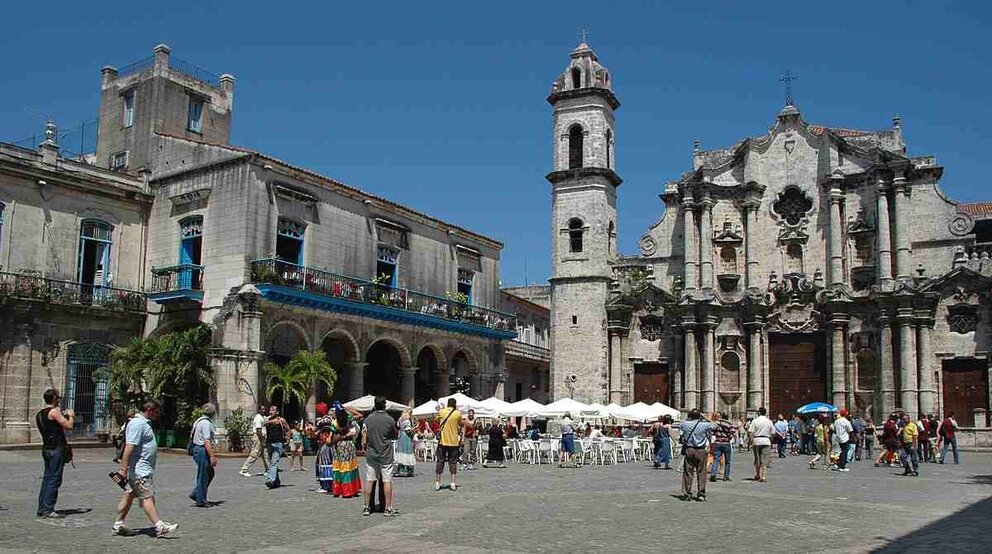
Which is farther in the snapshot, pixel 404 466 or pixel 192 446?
pixel 404 466

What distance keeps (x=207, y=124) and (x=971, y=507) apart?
96.5ft

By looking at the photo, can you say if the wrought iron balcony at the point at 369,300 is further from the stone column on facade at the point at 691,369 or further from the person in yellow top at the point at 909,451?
the person in yellow top at the point at 909,451

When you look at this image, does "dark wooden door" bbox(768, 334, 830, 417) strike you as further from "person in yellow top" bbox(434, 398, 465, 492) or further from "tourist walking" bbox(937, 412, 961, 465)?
"person in yellow top" bbox(434, 398, 465, 492)

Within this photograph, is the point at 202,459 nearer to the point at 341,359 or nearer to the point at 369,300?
the point at 369,300

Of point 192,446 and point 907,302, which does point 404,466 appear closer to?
point 192,446

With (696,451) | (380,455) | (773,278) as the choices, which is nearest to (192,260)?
(380,455)

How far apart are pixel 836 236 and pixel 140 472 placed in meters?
33.8

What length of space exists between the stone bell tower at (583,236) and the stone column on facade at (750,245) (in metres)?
5.79

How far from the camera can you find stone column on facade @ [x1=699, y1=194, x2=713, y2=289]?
4066 centimetres

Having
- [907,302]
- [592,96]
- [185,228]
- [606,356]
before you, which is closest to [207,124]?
[185,228]

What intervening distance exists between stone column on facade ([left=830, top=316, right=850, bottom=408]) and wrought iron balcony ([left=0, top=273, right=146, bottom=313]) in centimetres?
2659

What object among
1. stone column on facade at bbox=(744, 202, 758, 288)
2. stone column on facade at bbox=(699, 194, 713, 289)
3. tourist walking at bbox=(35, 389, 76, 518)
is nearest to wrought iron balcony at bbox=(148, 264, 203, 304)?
tourist walking at bbox=(35, 389, 76, 518)

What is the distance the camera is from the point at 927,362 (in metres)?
36.1

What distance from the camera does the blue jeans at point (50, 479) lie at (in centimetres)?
1202
